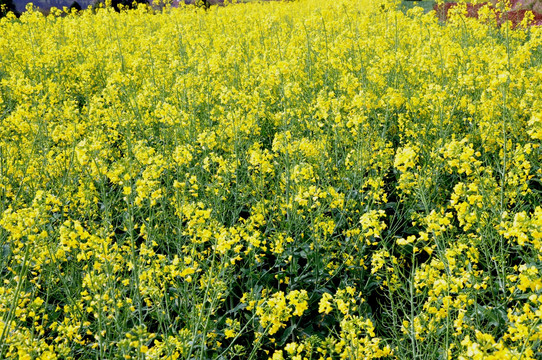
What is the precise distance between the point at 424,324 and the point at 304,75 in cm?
354

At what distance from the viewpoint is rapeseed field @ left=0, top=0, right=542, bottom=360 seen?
6.28 ft

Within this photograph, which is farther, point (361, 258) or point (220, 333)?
point (361, 258)

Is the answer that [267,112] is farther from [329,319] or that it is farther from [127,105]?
[329,319]

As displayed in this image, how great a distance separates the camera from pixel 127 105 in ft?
14.4

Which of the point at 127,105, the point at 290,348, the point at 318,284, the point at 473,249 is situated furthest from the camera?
the point at 127,105

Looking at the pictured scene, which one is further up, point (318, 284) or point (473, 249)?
point (473, 249)

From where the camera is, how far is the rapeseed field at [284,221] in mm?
1913

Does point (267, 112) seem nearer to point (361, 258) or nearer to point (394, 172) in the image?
point (394, 172)

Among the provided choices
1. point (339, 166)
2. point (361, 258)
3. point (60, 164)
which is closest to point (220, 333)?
point (361, 258)

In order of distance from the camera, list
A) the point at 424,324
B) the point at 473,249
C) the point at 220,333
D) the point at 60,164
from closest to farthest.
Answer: the point at 424,324 → the point at 473,249 → the point at 220,333 → the point at 60,164

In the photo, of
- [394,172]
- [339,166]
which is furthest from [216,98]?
[394,172]

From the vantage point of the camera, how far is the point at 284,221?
285 cm

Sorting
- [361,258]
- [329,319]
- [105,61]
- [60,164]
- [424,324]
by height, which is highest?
[105,61]

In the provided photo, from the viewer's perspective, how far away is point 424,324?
6.15 feet
